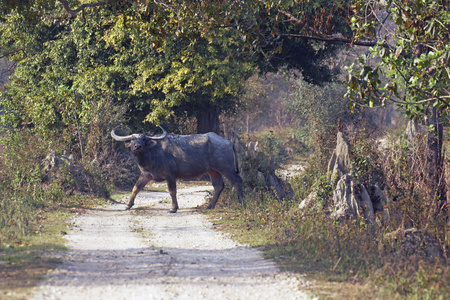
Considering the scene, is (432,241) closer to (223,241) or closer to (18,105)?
(223,241)

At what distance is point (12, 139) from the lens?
1673cm

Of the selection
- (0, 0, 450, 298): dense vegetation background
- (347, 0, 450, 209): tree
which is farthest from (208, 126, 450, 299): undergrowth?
(347, 0, 450, 209): tree

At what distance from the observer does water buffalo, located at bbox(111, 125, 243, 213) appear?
13969mm

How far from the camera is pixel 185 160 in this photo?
1413 centimetres

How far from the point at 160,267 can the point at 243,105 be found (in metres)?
16.1

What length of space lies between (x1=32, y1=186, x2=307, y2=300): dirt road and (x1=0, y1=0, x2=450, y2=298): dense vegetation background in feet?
2.77

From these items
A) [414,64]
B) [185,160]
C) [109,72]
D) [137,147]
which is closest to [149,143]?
[137,147]

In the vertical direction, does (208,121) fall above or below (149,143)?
above

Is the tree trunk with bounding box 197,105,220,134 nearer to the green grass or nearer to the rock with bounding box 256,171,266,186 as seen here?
the rock with bounding box 256,171,266,186

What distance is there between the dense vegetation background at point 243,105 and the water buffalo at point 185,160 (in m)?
0.92

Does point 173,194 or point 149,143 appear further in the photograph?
point 149,143

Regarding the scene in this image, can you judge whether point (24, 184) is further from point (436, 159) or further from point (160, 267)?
point (436, 159)

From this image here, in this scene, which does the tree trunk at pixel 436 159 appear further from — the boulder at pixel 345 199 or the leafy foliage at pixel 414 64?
the boulder at pixel 345 199

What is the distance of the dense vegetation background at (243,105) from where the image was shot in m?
8.37
